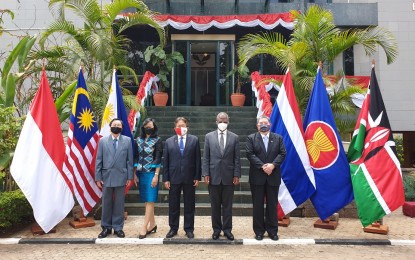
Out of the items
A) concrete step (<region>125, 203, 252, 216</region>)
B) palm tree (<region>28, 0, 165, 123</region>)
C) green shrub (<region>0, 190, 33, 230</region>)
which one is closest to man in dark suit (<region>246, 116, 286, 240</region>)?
concrete step (<region>125, 203, 252, 216</region>)

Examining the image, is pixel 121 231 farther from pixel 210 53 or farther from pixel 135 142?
pixel 210 53

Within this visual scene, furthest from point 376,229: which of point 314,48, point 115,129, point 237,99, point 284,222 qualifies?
point 237,99

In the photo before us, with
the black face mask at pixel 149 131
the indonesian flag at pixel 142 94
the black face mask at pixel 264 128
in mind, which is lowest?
the black face mask at pixel 149 131

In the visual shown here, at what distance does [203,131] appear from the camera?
10.6 meters

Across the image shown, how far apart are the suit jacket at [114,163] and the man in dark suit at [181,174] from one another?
653mm

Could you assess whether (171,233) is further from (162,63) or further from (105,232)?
(162,63)

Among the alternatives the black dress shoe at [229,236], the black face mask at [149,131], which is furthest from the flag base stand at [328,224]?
the black face mask at [149,131]

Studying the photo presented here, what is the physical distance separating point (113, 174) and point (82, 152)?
1006 mm

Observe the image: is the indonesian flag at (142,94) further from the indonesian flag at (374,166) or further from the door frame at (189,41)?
the indonesian flag at (374,166)

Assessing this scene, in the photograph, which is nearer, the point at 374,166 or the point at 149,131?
the point at 149,131

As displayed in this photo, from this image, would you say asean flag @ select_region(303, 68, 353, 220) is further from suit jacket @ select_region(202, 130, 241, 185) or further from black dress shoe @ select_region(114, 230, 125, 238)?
black dress shoe @ select_region(114, 230, 125, 238)

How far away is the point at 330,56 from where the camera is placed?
757cm

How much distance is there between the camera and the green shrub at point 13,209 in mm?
5961

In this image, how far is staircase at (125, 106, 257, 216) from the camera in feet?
24.0
